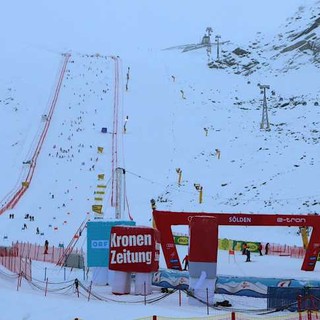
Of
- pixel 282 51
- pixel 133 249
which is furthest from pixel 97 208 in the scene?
pixel 282 51

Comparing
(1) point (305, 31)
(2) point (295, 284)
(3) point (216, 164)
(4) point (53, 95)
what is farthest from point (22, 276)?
(1) point (305, 31)

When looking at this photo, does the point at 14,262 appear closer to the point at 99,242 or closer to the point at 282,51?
the point at 99,242

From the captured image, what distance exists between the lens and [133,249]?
17344 millimetres

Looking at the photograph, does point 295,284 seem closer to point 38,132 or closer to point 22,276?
point 22,276

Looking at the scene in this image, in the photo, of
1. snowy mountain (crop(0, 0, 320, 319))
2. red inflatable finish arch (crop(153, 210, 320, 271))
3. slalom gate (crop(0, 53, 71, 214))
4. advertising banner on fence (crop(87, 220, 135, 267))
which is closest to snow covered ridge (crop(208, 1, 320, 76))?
snowy mountain (crop(0, 0, 320, 319))

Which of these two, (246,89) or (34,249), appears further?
(246,89)

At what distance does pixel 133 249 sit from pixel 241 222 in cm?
660

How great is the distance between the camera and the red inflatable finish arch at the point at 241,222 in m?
22.5

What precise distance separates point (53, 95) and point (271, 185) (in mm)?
34080

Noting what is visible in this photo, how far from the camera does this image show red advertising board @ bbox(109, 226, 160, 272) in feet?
56.7

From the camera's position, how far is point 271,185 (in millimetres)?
37656

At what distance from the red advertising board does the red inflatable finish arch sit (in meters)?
4.80

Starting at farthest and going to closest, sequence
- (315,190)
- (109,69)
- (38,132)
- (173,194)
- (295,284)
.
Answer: (109,69), (38,132), (173,194), (315,190), (295,284)

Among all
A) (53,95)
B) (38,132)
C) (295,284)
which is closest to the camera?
(295,284)
